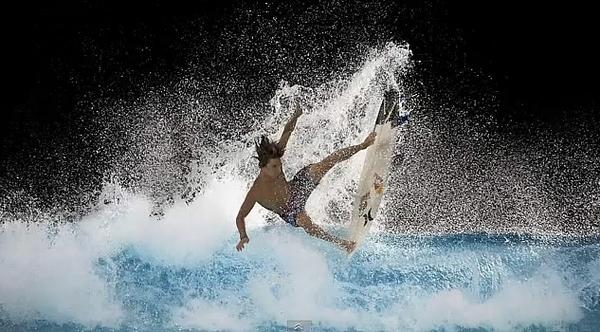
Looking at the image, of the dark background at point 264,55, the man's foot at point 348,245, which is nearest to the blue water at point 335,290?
the man's foot at point 348,245

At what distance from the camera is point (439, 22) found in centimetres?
605

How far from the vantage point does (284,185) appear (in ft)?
13.3

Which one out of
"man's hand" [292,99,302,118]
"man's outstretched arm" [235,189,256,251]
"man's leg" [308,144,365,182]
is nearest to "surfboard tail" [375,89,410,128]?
"man's leg" [308,144,365,182]

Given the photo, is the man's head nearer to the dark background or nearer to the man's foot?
the man's foot

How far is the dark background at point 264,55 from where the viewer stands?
6000mm

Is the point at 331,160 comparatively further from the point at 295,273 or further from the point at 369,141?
the point at 295,273

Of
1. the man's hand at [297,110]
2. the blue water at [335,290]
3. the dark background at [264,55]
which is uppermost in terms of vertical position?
the dark background at [264,55]

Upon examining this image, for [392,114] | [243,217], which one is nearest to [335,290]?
[243,217]

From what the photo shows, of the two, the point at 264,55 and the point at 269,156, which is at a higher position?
the point at 264,55

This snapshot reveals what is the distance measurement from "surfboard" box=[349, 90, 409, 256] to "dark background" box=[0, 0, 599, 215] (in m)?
1.85

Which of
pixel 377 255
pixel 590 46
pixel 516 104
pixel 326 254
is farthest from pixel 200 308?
pixel 590 46

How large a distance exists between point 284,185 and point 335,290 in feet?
2.36

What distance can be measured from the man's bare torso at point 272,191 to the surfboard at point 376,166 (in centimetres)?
47

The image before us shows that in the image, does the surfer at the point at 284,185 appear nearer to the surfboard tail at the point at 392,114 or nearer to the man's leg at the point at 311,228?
the man's leg at the point at 311,228
